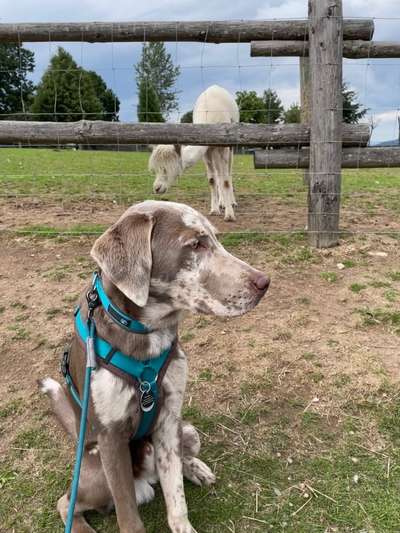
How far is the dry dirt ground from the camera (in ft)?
9.02

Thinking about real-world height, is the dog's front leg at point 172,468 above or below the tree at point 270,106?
below

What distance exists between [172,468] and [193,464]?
0.31 meters

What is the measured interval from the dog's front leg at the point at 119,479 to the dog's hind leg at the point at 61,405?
50 centimetres

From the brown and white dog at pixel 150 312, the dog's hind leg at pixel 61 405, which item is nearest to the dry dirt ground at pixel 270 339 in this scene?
the dog's hind leg at pixel 61 405

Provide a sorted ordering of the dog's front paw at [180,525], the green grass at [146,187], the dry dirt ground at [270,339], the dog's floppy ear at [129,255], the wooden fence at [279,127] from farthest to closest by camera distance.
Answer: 1. the green grass at [146,187]
2. the wooden fence at [279,127]
3. the dry dirt ground at [270,339]
4. the dog's front paw at [180,525]
5. the dog's floppy ear at [129,255]

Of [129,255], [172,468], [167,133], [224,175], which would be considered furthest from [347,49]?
[172,468]

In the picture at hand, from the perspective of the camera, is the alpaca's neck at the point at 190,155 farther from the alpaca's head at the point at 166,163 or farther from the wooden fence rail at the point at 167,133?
the wooden fence rail at the point at 167,133

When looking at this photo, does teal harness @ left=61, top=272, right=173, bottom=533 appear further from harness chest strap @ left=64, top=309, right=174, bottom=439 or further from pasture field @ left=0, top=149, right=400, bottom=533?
pasture field @ left=0, top=149, right=400, bottom=533

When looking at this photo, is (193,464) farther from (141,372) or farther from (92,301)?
(92,301)

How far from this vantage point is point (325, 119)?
4.75 m

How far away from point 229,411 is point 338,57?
3.72m

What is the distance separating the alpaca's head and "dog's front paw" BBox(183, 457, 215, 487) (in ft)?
15.7

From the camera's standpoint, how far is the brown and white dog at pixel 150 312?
184cm

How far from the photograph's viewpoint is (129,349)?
191 cm
